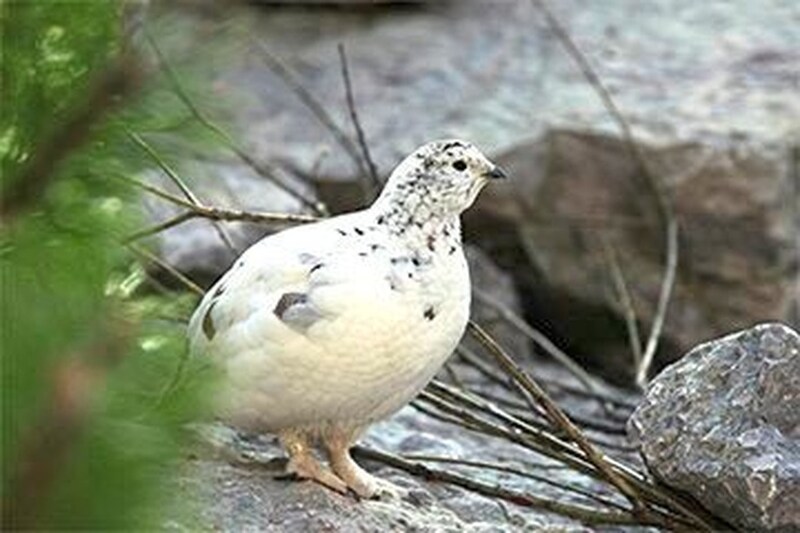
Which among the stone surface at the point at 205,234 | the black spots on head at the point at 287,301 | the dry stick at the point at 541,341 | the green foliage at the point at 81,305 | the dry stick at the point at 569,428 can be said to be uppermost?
the green foliage at the point at 81,305

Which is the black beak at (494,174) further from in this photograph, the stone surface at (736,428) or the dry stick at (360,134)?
the dry stick at (360,134)

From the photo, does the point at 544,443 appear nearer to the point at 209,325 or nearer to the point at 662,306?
the point at 209,325

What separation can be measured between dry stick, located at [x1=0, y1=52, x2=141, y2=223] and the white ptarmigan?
62cm

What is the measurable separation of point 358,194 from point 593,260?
343 millimetres

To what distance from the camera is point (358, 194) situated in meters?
2.83

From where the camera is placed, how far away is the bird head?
152 cm

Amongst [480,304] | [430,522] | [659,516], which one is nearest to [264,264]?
[430,522]

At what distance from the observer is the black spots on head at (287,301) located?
146cm

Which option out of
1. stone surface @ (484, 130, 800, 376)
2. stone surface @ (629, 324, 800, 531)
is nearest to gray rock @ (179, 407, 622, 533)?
stone surface @ (629, 324, 800, 531)

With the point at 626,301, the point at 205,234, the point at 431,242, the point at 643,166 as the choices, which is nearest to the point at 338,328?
the point at 431,242

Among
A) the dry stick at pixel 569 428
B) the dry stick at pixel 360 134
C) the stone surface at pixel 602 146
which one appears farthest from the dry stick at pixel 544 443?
the stone surface at pixel 602 146

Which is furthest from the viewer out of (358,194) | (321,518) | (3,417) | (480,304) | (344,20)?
(344,20)

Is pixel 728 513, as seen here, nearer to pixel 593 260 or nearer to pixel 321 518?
pixel 321 518

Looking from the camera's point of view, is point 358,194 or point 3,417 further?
point 358,194
